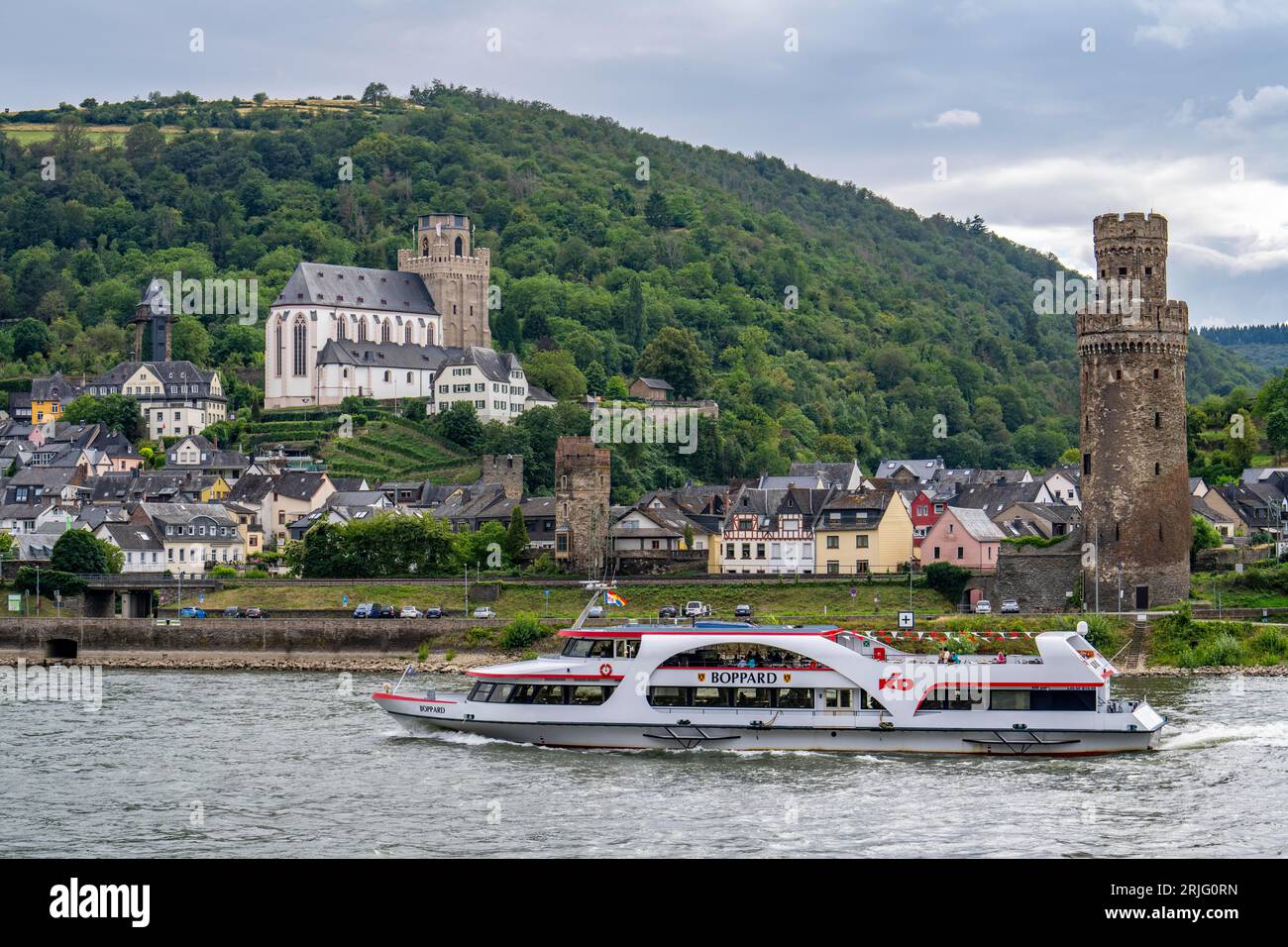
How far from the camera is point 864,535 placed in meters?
88.3

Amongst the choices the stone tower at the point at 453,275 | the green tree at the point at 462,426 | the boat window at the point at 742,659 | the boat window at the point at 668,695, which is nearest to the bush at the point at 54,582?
the green tree at the point at 462,426

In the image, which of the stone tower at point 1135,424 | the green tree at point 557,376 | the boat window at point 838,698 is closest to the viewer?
the boat window at point 838,698

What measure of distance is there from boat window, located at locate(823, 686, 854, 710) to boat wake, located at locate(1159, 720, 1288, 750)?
313 inches

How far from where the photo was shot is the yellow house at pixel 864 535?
87750mm

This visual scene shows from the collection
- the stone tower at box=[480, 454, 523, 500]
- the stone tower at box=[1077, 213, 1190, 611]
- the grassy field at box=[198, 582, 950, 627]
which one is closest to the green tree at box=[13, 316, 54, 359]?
the stone tower at box=[480, 454, 523, 500]

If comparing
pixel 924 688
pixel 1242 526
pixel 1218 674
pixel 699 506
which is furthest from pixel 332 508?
pixel 924 688

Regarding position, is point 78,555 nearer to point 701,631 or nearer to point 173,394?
point 701,631

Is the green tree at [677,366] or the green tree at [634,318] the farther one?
the green tree at [634,318]

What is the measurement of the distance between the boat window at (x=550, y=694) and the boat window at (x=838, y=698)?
6.89 meters

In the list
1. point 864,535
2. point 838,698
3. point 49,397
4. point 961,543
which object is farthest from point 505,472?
point 838,698

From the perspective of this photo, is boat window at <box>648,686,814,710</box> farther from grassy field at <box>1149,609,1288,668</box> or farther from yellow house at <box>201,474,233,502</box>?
yellow house at <box>201,474,233,502</box>

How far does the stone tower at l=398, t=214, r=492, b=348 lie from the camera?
549 ft

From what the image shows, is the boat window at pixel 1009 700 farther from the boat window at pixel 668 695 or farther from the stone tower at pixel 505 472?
the stone tower at pixel 505 472
